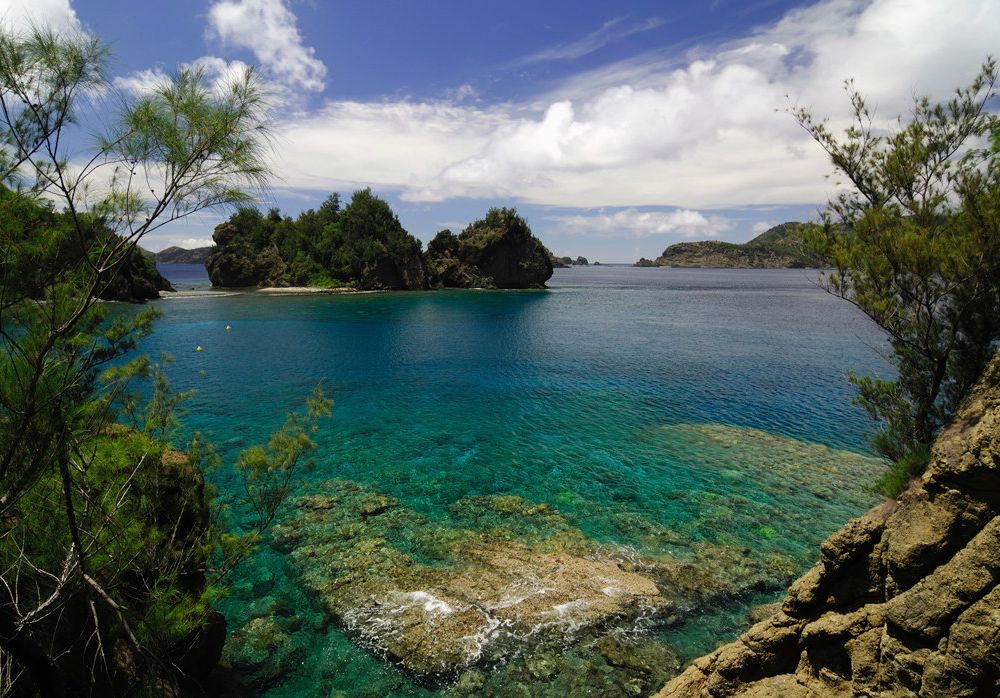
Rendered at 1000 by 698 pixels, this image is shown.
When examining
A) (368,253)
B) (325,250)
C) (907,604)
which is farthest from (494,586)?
(325,250)

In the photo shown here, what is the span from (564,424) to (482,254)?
336 ft

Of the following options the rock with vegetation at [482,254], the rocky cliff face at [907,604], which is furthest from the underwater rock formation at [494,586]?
the rock with vegetation at [482,254]

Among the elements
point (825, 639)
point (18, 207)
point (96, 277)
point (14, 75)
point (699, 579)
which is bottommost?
point (699, 579)

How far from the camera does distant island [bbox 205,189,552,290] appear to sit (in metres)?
119

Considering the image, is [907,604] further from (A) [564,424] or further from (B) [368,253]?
(B) [368,253]

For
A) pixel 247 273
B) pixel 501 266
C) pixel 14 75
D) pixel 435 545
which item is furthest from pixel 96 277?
pixel 247 273

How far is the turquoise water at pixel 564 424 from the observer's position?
57.4 feet

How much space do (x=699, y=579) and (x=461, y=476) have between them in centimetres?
1137

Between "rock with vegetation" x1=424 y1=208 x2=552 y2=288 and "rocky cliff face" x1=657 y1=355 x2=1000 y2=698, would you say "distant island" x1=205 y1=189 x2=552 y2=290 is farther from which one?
"rocky cliff face" x1=657 y1=355 x2=1000 y2=698

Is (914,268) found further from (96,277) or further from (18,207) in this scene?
(18,207)

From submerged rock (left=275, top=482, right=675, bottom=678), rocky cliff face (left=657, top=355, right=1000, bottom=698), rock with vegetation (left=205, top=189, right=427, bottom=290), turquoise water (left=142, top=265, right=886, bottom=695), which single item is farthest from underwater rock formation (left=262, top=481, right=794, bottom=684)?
rock with vegetation (left=205, top=189, right=427, bottom=290)

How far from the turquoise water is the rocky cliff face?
4977 mm

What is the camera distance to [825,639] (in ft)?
25.2

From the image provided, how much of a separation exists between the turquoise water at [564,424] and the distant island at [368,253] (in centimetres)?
5474
